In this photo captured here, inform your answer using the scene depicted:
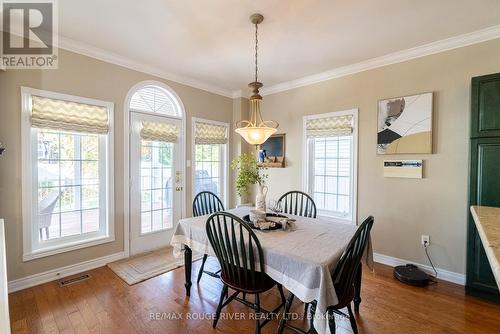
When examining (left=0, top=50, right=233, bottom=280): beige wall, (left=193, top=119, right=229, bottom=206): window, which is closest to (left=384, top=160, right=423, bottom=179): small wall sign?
(left=193, top=119, right=229, bottom=206): window

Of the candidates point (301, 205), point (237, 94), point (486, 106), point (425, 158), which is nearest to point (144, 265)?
point (301, 205)

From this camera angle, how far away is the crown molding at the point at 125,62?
2.77 m

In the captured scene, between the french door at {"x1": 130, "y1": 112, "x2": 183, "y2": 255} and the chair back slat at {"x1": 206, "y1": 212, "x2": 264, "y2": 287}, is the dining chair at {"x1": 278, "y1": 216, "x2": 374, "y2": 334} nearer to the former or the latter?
the chair back slat at {"x1": 206, "y1": 212, "x2": 264, "y2": 287}

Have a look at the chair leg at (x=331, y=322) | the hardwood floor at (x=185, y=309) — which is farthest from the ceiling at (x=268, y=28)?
the hardwood floor at (x=185, y=309)

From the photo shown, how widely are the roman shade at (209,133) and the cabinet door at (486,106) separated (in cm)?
344

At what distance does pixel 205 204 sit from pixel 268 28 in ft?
6.97

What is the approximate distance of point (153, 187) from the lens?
3605 millimetres

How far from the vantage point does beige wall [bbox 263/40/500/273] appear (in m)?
2.65

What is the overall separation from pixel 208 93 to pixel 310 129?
6.19ft

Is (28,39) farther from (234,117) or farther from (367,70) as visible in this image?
(367,70)

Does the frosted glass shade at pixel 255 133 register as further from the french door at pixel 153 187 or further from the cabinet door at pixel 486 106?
the cabinet door at pixel 486 106

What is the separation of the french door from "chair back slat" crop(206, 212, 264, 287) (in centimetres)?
197

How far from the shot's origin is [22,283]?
8.29 ft

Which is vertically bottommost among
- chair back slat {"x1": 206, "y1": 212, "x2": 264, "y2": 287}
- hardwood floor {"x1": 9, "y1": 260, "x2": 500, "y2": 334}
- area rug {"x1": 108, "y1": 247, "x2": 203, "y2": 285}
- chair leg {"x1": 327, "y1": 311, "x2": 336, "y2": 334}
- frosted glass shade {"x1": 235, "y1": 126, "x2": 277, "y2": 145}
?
hardwood floor {"x1": 9, "y1": 260, "x2": 500, "y2": 334}
